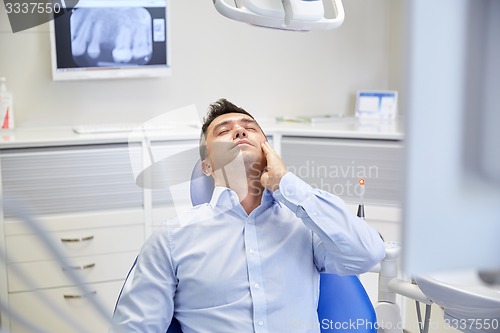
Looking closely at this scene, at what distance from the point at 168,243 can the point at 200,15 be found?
1.89 m

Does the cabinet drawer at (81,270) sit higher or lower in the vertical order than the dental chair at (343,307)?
Answer: lower

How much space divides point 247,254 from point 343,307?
0.89 ft

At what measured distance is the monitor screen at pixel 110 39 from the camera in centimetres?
312

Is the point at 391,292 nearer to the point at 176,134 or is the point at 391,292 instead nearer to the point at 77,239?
the point at 176,134

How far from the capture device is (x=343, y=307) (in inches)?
70.7

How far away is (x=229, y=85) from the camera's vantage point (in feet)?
11.5

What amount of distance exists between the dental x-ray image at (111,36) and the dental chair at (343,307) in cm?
159

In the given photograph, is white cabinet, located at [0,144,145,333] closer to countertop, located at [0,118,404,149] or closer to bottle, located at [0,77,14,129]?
countertop, located at [0,118,404,149]

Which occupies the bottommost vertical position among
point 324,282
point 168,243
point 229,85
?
point 324,282

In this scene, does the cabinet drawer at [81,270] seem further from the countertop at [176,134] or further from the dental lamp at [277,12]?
the dental lamp at [277,12]

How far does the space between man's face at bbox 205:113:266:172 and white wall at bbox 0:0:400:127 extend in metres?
1.48

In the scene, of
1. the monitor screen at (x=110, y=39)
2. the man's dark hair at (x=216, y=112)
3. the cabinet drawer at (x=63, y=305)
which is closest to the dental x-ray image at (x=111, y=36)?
the monitor screen at (x=110, y=39)

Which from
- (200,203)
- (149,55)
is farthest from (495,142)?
(149,55)

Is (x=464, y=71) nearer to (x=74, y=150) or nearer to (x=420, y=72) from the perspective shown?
(x=420, y=72)
